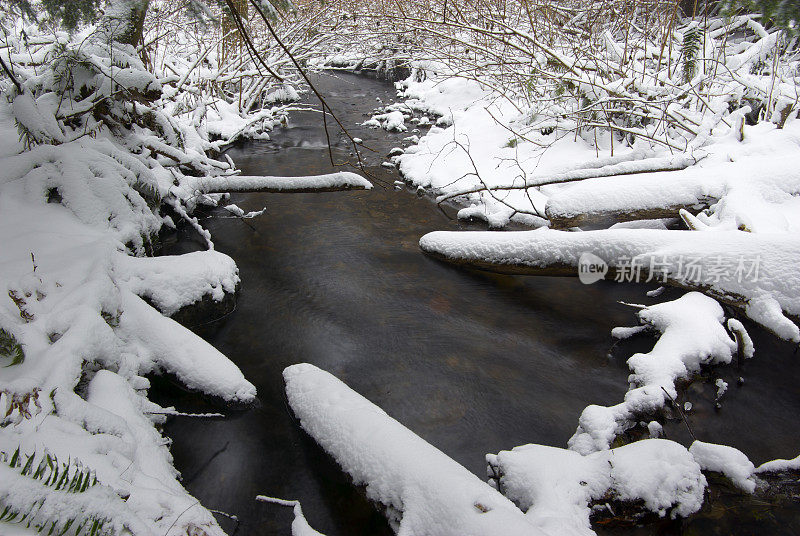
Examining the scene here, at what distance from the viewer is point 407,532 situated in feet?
6.27

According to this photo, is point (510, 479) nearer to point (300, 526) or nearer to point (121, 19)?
point (300, 526)

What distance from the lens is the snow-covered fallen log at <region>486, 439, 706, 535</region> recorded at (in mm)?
2129

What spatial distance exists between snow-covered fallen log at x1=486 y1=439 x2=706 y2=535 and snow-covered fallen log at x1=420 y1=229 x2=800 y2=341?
1536 millimetres

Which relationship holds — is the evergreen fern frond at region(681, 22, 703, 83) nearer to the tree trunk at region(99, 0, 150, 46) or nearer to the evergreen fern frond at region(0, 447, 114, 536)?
the tree trunk at region(99, 0, 150, 46)

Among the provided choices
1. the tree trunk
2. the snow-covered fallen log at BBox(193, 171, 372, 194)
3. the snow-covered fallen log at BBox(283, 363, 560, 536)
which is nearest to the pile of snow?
the snow-covered fallen log at BBox(193, 171, 372, 194)

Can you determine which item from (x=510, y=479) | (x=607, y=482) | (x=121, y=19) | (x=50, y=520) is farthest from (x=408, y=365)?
(x=121, y=19)

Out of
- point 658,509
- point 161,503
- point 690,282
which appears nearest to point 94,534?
point 161,503

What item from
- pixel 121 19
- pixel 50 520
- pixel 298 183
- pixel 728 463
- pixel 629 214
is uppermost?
pixel 121 19

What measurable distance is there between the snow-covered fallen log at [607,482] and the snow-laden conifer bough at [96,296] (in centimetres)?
151

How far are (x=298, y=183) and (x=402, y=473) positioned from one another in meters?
3.45

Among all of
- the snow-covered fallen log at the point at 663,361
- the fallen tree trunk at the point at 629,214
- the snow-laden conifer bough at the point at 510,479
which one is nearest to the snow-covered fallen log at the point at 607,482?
the snow-laden conifer bough at the point at 510,479

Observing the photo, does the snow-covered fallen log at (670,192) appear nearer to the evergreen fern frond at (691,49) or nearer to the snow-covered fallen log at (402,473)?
the evergreen fern frond at (691,49)

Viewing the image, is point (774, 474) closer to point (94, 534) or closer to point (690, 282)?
point (690, 282)

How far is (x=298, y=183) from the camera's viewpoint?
474 centimetres
